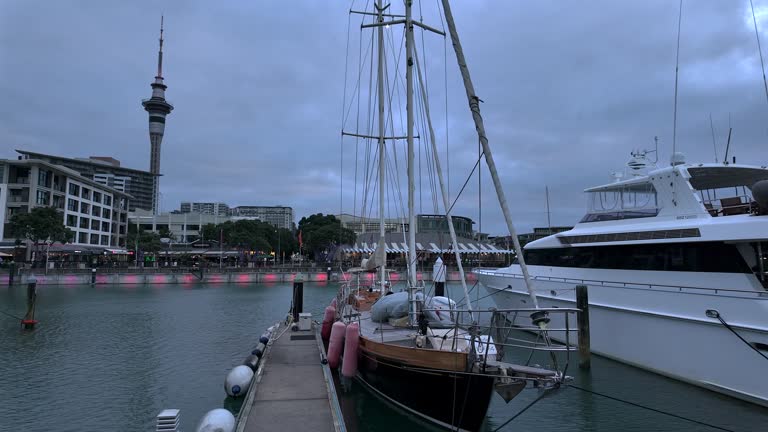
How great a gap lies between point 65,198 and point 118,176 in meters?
117

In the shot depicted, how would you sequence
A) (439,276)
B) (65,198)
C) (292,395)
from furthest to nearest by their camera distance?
(65,198)
(439,276)
(292,395)

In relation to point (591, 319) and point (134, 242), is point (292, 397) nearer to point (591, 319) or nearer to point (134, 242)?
point (591, 319)

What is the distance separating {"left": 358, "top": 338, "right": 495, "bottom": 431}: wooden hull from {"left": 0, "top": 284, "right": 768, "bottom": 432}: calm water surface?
916 millimetres

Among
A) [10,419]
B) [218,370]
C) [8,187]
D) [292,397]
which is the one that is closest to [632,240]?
[292,397]

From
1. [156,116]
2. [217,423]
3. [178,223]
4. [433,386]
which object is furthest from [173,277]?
[156,116]

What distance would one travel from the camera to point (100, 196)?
287 feet

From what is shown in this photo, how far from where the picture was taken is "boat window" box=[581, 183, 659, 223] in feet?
55.8

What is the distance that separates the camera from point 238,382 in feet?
40.8

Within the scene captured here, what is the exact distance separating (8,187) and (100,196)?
61.1 feet

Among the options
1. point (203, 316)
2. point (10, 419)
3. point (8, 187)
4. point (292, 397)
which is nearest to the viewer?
point (292, 397)

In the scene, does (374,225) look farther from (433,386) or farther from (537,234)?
A: (433,386)

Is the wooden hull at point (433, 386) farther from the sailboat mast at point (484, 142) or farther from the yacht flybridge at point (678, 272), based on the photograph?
the yacht flybridge at point (678, 272)

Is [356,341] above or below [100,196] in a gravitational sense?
below

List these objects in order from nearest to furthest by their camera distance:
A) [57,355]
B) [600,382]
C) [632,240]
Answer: [600,382] → [632,240] → [57,355]
